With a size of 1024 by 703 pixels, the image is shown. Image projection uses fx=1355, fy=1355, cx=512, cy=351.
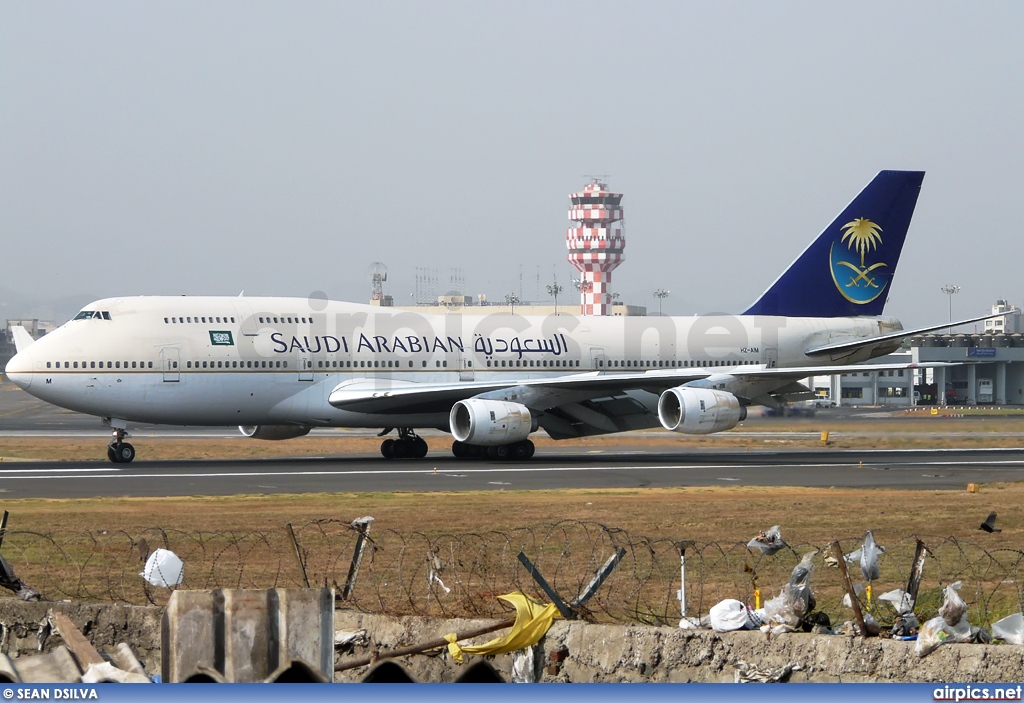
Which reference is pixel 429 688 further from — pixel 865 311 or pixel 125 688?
pixel 865 311

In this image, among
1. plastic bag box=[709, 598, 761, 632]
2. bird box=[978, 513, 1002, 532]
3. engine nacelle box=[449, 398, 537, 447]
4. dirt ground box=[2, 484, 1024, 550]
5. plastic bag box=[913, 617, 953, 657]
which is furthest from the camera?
engine nacelle box=[449, 398, 537, 447]

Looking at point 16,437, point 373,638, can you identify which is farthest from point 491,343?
point 373,638

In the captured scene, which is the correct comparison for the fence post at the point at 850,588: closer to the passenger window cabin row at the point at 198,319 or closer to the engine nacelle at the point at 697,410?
the engine nacelle at the point at 697,410

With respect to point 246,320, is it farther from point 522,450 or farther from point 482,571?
point 482,571

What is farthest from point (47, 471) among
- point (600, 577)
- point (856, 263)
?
point (856, 263)

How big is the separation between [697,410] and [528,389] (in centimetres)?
468

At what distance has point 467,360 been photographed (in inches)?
1555

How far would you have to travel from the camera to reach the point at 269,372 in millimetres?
36438

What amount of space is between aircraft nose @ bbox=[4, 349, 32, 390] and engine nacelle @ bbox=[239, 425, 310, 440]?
673cm

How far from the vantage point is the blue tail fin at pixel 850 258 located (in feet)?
144

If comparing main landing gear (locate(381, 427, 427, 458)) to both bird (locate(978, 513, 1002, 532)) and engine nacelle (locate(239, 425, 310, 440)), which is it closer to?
engine nacelle (locate(239, 425, 310, 440))

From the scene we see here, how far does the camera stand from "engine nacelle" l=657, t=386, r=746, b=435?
36875mm

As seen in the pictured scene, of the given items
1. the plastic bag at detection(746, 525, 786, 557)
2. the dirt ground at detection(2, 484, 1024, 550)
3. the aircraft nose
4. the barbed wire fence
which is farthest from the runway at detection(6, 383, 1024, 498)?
the plastic bag at detection(746, 525, 786, 557)

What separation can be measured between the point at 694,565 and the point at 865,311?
2940 cm
